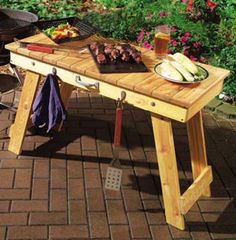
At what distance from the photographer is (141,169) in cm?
398

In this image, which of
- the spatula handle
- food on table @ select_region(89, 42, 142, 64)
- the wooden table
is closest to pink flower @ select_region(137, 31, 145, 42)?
the wooden table

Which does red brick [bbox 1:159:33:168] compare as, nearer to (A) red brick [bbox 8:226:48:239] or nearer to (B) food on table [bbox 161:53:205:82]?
(A) red brick [bbox 8:226:48:239]

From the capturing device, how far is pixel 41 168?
12.7 ft

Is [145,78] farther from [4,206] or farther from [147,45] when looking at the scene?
[147,45]

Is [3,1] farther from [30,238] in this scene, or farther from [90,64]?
[30,238]

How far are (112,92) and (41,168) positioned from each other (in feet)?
3.54

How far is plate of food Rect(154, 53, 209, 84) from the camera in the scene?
3.09 metres

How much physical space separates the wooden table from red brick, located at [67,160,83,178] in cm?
58

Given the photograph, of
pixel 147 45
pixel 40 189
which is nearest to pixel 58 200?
pixel 40 189

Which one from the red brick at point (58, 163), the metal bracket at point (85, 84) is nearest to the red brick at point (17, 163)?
the red brick at point (58, 163)

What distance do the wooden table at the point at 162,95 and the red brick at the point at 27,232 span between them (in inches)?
34.8

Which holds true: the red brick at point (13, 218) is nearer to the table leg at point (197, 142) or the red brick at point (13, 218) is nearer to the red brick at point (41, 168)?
the red brick at point (41, 168)

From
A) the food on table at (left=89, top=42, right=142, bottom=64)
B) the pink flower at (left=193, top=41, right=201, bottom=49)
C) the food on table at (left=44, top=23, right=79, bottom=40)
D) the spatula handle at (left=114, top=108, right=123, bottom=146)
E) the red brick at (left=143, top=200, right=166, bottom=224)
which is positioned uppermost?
the food on table at (left=89, top=42, right=142, bottom=64)

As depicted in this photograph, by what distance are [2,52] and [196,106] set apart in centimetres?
201
